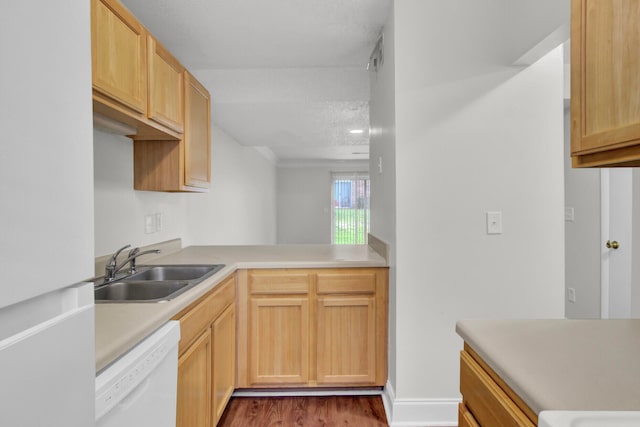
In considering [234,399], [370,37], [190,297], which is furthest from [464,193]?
[234,399]

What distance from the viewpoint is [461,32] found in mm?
2033

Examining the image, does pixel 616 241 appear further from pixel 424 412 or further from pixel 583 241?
pixel 424 412

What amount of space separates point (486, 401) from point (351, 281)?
1.39 m

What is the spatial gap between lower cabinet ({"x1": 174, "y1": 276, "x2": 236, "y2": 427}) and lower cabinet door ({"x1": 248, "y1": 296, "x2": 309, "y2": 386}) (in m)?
0.15

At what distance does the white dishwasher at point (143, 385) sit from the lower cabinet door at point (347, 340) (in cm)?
125

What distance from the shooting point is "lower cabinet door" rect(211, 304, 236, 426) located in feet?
6.07

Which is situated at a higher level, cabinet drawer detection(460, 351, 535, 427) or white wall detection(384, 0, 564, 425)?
white wall detection(384, 0, 564, 425)

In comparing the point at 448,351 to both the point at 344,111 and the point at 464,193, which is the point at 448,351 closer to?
the point at 464,193

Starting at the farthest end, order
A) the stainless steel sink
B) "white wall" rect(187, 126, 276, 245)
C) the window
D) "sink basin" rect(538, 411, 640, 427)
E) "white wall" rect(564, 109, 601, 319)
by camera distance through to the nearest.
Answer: the window → "white wall" rect(187, 126, 276, 245) → "white wall" rect(564, 109, 601, 319) → the stainless steel sink → "sink basin" rect(538, 411, 640, 427)

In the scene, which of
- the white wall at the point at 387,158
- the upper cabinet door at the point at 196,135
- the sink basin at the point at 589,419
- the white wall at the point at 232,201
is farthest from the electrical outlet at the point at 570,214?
the white wall at the point at 232,201

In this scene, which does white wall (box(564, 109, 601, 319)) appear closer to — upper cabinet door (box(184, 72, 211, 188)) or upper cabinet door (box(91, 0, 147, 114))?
upper cabinet door (box(184, 72, 211, 188))

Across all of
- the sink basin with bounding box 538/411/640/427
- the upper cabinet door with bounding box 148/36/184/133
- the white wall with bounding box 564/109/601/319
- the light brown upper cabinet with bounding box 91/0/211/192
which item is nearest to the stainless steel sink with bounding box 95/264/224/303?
the light brown upper cabinet with bounding box 91/0/211/192

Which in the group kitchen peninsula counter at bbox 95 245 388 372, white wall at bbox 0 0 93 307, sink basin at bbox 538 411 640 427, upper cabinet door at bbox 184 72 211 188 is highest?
upper cabinet door at bbox 184 72 211 188

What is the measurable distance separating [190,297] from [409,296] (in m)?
1.16
